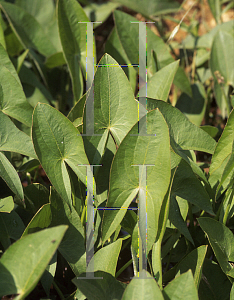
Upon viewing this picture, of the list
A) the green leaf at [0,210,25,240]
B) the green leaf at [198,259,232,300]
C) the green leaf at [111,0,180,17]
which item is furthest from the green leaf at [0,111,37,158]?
the green leaf at [111,0,180,17]

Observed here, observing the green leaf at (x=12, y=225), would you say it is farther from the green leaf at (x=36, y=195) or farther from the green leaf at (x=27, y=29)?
the green leaf at (x=27, y=29)

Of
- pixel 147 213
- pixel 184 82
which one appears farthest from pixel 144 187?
pixel 184 82

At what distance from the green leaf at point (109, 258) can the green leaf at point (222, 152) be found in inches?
7.9

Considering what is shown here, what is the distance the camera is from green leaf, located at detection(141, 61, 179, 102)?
2.01ft

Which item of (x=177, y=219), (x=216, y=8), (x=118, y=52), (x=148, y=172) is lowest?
(x=177, y=219)

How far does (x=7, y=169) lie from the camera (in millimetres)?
493

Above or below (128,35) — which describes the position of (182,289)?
below

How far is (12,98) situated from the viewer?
56 cm

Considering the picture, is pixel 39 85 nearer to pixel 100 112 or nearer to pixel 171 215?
pixel 100 112

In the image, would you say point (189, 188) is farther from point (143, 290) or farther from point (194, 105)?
point (194, 105)

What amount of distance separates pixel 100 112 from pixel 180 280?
27cm

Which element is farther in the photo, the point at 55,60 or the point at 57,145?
the point at 55,60

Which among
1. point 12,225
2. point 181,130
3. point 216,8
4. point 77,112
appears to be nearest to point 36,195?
point 12,225

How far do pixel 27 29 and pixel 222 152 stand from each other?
63 centimetres
